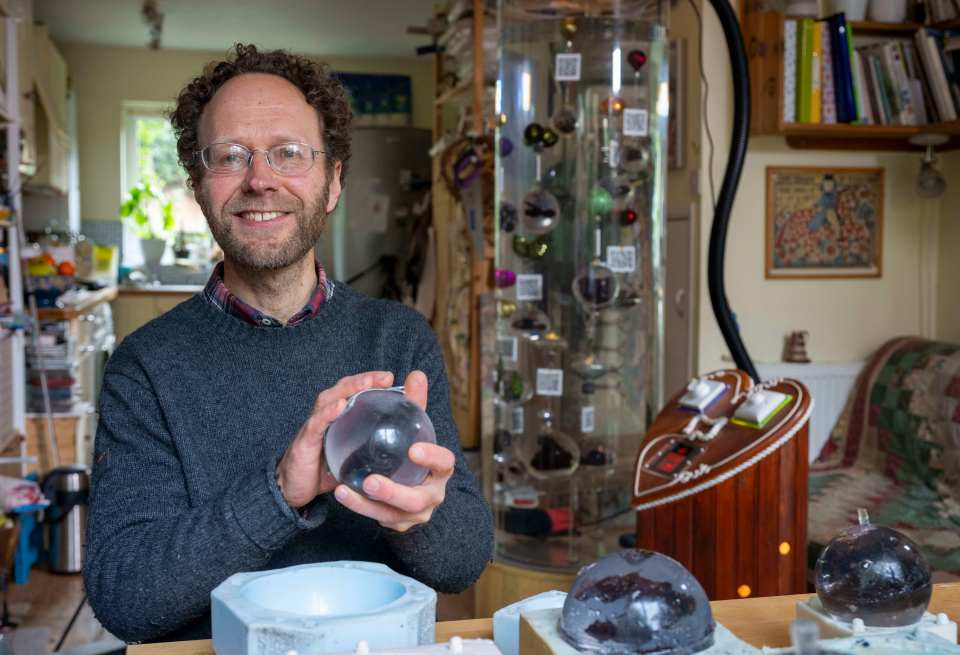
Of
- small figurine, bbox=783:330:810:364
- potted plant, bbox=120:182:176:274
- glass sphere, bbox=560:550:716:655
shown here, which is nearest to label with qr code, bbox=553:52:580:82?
small figurine, bbox=783:330:810:364

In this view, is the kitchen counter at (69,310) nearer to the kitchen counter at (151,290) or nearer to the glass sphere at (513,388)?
the kitchen counter at (151,290)

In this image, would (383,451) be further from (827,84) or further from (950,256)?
(950,256)

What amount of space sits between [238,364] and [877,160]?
290 centimetres

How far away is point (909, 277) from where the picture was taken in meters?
3.74

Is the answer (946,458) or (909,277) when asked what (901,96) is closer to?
(909,277)

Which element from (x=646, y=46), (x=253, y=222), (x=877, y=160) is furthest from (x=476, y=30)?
(x=253, y=222)

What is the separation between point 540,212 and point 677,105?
0.76 m

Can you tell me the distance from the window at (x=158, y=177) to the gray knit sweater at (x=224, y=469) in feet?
22.1

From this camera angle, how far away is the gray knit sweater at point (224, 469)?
43.9 inches

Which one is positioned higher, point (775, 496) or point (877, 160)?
point (877, 160)

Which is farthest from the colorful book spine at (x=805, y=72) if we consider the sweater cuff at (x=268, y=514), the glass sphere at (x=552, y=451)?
the sweater cuff at (x=268, y=514)

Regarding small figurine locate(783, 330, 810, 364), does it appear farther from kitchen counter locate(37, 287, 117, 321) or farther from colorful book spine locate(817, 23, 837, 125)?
kitchen counter locate(37, 287, 117, 321)

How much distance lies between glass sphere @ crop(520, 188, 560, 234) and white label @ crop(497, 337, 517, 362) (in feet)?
1.19

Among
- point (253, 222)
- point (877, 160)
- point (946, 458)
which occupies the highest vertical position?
point (877, 160)
